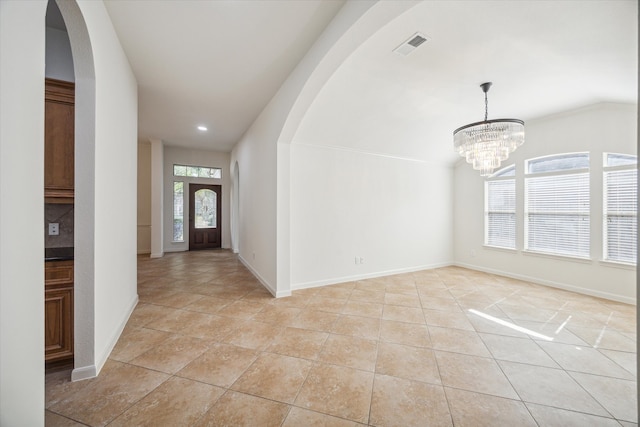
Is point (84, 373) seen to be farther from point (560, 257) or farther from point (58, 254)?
point (560, 257)

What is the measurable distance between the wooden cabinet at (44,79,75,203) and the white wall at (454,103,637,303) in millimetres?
6783

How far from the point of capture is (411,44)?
2.53 meters

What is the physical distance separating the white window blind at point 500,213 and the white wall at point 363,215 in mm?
852

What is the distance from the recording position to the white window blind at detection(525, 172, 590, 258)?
4082mm

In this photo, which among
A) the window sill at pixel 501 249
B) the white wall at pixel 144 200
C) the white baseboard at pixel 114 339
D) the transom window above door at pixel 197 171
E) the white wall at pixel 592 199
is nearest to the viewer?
the white baseboard at pixel 114 339

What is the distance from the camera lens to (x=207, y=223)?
25.9 ft

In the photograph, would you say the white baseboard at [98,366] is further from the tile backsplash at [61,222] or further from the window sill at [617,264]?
the window sill at [617,264]

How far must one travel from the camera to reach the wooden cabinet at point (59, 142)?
2.04 m

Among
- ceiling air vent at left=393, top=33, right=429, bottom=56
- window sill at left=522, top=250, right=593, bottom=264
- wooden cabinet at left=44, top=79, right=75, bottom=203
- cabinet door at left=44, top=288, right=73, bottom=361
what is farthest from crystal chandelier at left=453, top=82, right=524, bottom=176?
cabinet door at left=44, top=288, right=73, bottom=361
